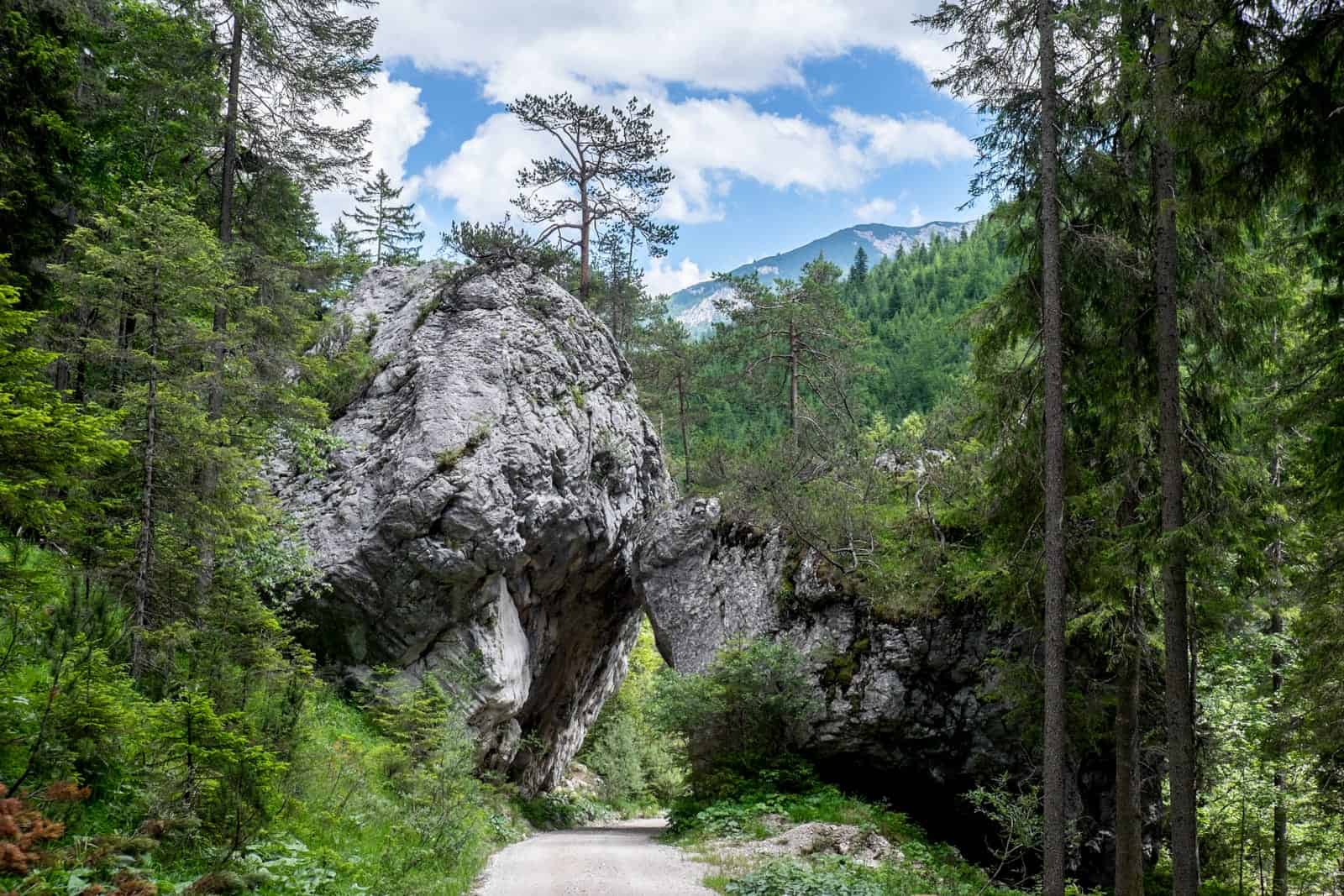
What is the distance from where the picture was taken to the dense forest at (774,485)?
6102 mm

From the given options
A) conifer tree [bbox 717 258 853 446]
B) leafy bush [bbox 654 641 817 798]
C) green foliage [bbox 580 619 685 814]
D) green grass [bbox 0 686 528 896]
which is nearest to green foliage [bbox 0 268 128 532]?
green grass [bbox 0 686 528 896]

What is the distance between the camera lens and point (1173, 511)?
28.3 feet

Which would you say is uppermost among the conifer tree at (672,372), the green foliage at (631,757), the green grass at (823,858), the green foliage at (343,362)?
the conifer tree at (672,372)

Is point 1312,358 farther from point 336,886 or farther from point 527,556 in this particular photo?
point 527,556

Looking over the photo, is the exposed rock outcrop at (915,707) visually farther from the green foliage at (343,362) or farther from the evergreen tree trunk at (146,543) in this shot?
the evergreen tree trunk at (146,543)

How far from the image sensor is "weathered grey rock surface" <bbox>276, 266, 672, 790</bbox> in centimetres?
1548

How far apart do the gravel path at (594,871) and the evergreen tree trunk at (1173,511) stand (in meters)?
5.03

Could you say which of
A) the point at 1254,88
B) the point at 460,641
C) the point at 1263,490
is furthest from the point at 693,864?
the point at 1254,88

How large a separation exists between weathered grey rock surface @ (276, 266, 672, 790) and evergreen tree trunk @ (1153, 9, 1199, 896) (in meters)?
11.6

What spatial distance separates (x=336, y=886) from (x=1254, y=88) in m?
9.95

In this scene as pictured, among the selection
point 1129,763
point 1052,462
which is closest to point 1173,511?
point 1052,462

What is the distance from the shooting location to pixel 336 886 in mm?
6703

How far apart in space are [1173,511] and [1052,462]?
1.40 m

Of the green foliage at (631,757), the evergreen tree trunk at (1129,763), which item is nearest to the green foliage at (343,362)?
the green foliage at (631,757)
